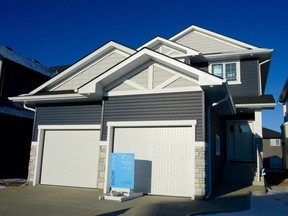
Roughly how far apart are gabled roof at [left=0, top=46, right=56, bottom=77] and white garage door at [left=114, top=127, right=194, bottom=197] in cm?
835

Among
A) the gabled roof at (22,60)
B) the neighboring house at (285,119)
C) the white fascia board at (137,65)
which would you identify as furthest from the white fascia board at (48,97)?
the neighboring house at (285,119)

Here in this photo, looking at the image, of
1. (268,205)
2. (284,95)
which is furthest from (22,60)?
(284,95)

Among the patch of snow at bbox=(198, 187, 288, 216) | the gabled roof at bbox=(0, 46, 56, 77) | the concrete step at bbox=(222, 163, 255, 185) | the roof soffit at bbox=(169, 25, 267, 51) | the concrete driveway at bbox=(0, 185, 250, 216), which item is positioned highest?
the roof soffit at bbox=(169, 25, 267, 51)

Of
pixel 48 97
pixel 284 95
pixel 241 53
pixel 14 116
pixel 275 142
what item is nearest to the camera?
pixel 48 97

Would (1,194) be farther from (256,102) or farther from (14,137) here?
(256,102)

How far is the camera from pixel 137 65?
393 inches

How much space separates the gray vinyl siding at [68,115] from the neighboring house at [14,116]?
241cm

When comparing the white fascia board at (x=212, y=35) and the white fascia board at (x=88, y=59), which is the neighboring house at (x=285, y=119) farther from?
the white fascia board at (x=88, y=59)

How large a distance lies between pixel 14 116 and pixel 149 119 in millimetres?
7869

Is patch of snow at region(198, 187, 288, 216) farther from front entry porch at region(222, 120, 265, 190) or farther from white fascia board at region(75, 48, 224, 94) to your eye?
white fascia board at region(75, 48, 224, 94)

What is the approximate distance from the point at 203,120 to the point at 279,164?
3262 cm

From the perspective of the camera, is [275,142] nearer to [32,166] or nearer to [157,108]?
[157,108]

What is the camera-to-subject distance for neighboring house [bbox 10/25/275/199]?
907 centimetres

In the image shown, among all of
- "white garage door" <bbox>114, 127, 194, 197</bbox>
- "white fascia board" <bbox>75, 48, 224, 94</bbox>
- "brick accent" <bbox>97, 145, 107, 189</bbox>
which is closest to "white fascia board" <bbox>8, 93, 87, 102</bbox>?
"white fascia board" <bbox>75, 48, 224, 94</bbox>
